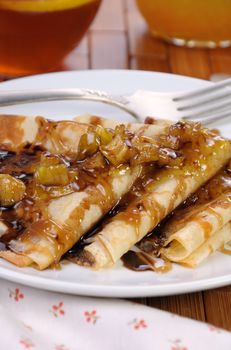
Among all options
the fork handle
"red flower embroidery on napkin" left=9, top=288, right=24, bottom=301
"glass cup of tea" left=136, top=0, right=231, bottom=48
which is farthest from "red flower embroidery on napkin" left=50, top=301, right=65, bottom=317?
"glass cup of tea" left=136, top=0, right=231, bottom=48

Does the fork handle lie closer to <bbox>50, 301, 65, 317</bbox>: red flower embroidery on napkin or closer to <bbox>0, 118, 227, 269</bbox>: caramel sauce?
<bbox>0, 118, 227, 269</bbox>: caramel sauce

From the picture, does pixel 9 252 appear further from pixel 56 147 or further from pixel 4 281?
pixel 56 147

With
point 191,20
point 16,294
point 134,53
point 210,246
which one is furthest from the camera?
point 134,53

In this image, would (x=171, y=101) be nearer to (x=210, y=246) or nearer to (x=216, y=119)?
(x=216, y=119)

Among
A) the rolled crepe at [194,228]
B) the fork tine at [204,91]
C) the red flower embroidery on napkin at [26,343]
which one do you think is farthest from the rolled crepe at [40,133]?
the red flower embroidery on napkin at [26,343]

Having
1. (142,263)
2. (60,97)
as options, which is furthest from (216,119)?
(142,263)

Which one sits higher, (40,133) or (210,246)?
(40,133)

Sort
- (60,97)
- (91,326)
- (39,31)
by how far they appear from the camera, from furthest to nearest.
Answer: (39,31) < (60,97) < (91,326)

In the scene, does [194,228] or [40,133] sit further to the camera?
[40,133]
